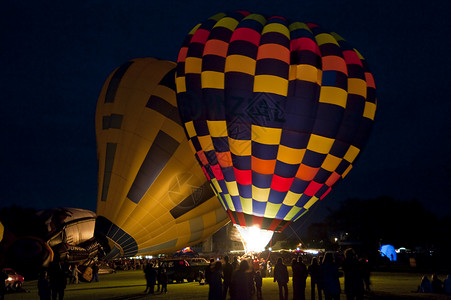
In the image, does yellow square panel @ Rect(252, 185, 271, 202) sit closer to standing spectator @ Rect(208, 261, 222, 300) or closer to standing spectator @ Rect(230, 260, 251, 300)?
standing spectator @ Rect(208, 261, 222, 300)

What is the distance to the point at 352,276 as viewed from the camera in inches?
312

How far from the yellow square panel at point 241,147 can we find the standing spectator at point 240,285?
7288mm

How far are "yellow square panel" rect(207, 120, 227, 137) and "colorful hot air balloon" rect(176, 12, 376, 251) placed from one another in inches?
1.3

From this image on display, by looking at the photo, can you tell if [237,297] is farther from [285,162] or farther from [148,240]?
[148,240]

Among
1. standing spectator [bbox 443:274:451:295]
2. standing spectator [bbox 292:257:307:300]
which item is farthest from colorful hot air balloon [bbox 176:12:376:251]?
standing spectator [bbox 292:257:307:300]

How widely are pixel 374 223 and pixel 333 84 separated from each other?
139 ft

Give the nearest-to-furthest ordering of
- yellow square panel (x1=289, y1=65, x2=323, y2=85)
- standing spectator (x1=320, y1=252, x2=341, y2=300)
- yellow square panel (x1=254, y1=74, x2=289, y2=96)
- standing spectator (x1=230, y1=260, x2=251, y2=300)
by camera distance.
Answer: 1. standing spectator (x1=230, y1=260, x2=251, y2=300)
2. standing spectator (x1=320, y1=252, x2=341, y2=300)
3. yellow square panel (x1=254, y1=74, x2=289, y2=96)
4. yellow square panel (x1=289, y1=65, x2=323, y2=85)

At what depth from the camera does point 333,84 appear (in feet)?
45.0

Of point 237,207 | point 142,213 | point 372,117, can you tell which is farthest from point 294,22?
point 142,213

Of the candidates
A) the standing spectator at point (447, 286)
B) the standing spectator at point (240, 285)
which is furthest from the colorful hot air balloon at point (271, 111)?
the standing spectator at point (240, 285)

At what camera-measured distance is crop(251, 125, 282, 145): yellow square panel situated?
13.7 m

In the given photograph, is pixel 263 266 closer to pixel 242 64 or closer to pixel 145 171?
pixel 145 171

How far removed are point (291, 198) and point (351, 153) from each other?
2518 mm

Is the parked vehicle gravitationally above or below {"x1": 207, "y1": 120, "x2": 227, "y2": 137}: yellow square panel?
below
